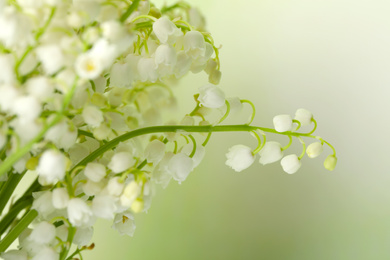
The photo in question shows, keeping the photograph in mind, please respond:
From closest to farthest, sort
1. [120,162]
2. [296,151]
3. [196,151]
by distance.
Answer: [120,162], [196,151], [296,151]

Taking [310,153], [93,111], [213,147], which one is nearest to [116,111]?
[93,111]

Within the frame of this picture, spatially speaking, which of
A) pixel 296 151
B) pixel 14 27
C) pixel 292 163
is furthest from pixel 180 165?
pixel 296 151

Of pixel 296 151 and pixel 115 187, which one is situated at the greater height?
pixel 296 151

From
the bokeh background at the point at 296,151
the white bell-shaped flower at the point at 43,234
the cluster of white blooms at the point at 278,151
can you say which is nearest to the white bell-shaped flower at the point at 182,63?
the cluster of white blooms at the point at 278,151

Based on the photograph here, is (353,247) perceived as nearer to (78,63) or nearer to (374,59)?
(374,59)

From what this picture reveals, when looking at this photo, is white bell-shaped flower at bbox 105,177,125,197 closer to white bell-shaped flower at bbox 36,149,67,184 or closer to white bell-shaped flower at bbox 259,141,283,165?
white bell-shaped flower at bbox 36,149,67,184

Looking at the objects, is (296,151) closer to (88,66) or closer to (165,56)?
(165,56)
